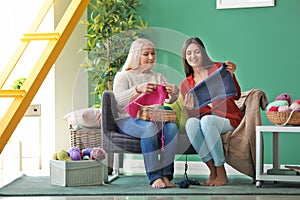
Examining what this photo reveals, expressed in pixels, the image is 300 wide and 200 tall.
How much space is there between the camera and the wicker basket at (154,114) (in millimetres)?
3969

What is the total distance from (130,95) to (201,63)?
0.55m

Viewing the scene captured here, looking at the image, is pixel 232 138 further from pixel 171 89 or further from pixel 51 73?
pixel 51 73

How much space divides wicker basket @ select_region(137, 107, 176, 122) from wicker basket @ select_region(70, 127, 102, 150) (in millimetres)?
716

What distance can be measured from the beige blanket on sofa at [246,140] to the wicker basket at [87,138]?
1016 millimetres

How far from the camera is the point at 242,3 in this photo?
16.7ft

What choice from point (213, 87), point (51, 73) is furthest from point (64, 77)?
point (213, 87)

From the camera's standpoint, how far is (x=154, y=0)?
17.6 ft

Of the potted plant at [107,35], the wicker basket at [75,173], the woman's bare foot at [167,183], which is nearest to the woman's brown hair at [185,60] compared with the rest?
the potted plant at [107,35]

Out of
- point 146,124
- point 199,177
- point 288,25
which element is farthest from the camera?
point 288,25

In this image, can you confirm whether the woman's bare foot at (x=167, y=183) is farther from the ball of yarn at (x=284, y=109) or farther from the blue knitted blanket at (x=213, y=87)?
the ball of yarn at (x=284, y=109)

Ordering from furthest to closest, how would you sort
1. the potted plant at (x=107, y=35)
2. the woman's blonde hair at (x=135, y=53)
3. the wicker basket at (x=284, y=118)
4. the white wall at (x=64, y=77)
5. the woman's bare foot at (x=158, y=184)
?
the white wall at (x=64, y=77), the potted plant at (x=107, y=35), the woman's blonde hair at (x=135, y=53), the wicker basket at (x=284, y=118), the woman's bare foot at (x=158, y=184)

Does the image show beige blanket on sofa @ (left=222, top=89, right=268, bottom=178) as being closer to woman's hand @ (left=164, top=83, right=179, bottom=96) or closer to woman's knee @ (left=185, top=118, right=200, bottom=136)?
woman's knee @ (left=185, top=118, right=200, bottom=136)

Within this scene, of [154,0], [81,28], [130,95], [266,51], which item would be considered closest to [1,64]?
[81,28]

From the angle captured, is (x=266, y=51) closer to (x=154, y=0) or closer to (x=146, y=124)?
(x=154, y=0)
